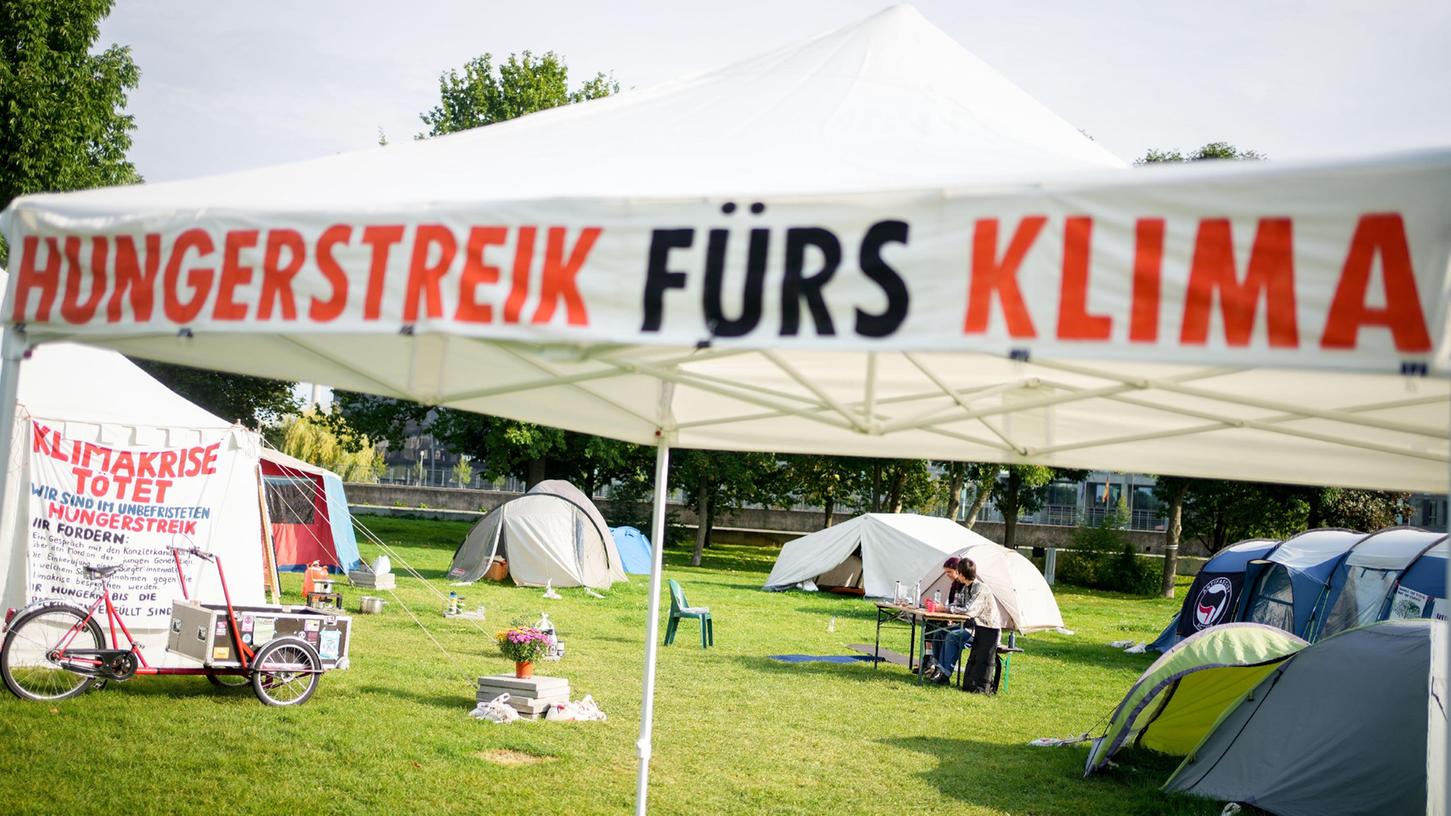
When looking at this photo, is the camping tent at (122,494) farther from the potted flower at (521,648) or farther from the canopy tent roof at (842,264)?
the canopy tent roof at (842,264)

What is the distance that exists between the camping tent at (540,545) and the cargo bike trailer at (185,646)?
11320mm

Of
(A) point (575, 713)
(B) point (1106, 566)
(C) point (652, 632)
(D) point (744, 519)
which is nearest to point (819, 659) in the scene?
(A) point (575, 713)

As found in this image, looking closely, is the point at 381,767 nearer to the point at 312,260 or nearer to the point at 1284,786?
the point at 312,260

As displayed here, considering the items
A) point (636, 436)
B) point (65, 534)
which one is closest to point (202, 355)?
point (636, 436)

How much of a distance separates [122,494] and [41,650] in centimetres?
156

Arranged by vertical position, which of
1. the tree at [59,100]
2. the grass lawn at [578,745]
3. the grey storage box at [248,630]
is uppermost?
the tree at [59,100]

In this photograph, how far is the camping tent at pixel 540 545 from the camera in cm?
2059

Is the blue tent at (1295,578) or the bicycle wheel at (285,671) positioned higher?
the blue tent at (1295,578)

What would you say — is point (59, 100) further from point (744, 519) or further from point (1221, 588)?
point (744, 519)

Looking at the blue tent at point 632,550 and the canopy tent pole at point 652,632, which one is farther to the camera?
the blue tent at point 632,550

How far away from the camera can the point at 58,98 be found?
21.5m

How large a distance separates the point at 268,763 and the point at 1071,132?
19.6 feet

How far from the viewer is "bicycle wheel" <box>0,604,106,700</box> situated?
8164mm

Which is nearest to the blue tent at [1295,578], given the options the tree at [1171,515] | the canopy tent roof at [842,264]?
the canopy tent roof at [842,264]
